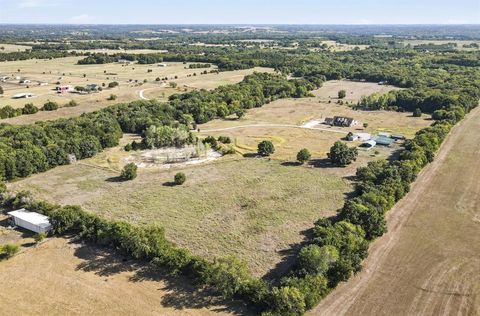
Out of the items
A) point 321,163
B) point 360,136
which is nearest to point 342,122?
point 360,136

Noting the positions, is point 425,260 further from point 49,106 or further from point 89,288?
point 49,106

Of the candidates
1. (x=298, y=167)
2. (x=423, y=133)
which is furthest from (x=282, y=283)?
A: (x=423, y=133)

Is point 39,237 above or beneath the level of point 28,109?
beneath

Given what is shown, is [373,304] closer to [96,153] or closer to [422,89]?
[96,153]

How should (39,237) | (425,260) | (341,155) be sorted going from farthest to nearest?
(341,155) → (39,237) → (425,260)

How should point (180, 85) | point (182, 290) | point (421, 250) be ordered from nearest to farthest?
point (182, 290) < point (421, 250) < point (180, 85)
